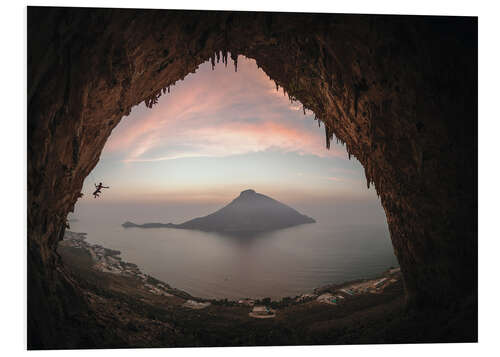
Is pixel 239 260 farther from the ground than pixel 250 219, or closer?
closer

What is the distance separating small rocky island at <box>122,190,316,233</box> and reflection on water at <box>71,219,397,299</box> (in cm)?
181

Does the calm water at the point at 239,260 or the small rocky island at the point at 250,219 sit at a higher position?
the small rocky island at the point at 250,219

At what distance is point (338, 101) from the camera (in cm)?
584

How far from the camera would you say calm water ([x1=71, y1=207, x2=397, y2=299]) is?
21105 millimetres

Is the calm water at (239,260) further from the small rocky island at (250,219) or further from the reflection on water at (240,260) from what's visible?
the small rocky island at (250,219)

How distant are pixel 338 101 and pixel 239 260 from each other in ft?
98.5

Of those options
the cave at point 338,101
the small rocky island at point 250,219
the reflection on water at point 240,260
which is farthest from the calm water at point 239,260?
the cave at point 338,101

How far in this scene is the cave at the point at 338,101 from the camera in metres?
3.69

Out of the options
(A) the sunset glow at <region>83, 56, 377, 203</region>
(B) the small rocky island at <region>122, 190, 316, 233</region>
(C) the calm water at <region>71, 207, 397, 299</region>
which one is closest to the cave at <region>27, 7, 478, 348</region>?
(A) the sunset glow at <region>83, 56, 377, 203</region>

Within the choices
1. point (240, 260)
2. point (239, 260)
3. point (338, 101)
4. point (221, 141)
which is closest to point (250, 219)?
point (240, 260)

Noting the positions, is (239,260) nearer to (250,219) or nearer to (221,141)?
(250,219)

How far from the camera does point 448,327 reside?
14.1 ft

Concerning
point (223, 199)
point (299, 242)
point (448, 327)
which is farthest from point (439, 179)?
point (299, 242)

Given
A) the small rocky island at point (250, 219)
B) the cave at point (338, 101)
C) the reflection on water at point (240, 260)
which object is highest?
the cave at point (338, 101)
